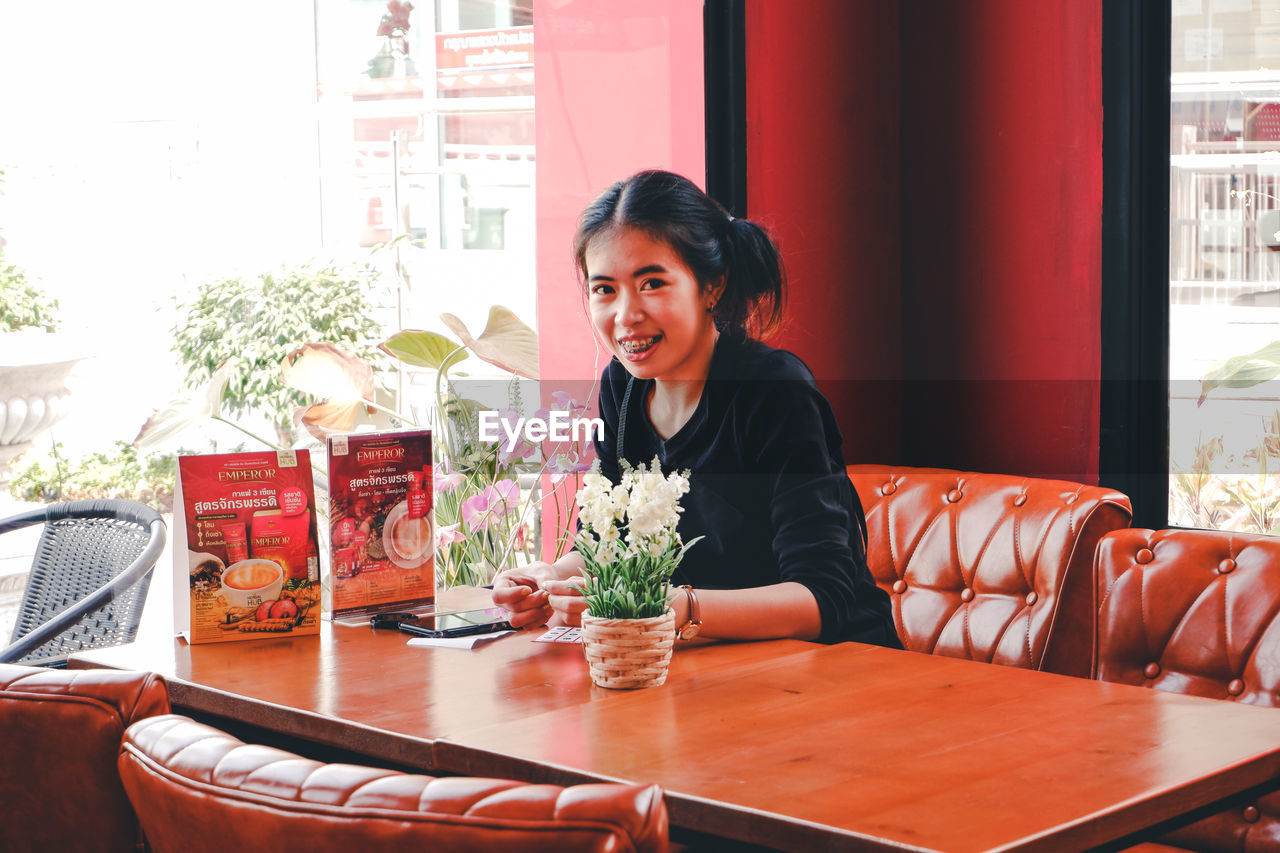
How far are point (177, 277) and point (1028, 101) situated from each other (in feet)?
6.48

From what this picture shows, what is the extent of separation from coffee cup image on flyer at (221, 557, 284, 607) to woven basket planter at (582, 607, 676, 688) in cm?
58

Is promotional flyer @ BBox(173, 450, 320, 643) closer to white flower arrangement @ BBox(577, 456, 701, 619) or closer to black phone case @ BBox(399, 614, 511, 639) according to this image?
black phone case @ BBox(399, 614, 511, 639)

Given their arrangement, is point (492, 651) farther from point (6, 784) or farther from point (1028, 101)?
point (1028, 101)

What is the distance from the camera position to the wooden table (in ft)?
3.46

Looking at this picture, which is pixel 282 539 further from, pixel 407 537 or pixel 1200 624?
pixel 1200 624

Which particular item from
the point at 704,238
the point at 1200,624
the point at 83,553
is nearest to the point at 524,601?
the point at 704,238

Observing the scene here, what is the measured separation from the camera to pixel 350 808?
0.80 metres

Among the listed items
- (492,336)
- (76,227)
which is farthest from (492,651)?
(76,227)

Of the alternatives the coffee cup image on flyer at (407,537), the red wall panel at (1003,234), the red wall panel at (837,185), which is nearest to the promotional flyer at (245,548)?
the coffee cup image on flyer at (407,537)

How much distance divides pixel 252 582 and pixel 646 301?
743mm

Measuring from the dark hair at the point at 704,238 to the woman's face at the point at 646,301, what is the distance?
2 centimetres

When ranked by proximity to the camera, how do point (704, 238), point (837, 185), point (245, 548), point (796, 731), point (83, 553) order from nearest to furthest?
point (796, 731)
point (245, 548)
point (704, 238)
point (83, 553)
point (837, 185)

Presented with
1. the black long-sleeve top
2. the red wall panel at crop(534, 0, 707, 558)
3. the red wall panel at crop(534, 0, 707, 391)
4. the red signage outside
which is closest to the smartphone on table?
the black long-sleeve top

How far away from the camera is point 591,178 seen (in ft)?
10.2
